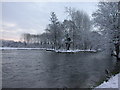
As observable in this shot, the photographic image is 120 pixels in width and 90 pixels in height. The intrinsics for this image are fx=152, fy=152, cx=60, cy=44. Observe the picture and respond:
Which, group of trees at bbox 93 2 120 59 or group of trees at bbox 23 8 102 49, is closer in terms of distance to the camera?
group of trees at bbox 93 2 120 59

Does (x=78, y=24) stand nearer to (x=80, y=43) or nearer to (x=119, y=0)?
(x=80, y=43)

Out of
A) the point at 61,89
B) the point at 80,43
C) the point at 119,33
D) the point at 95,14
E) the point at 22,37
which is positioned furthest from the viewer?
the point at 22,37

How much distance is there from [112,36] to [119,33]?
94 centimetres

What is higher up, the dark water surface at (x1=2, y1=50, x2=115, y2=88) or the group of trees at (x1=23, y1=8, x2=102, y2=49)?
the group of trees at (x1=23, y1=8, x2=102, y2=49)

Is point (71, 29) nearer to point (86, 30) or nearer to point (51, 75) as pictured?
point (86, 30)

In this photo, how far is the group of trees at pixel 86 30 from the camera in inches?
694

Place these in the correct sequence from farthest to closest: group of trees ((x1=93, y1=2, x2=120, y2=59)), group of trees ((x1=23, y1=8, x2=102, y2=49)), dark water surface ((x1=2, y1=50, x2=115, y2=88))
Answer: group of trees ((x1=23, y1=8, x2=102, y2=49)), group of trees ((x1=93, y1=2, x2=120, y2=59)), dark water surface ((x1=2, y1=50, x2=115, y2=88))

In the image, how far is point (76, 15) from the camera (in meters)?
54.6

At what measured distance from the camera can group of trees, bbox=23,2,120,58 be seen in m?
17.6

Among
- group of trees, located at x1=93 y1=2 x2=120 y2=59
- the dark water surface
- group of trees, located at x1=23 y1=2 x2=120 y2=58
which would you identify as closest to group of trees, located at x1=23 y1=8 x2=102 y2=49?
group of trees, located at x1=23 y1=2 x2=120 y2=58

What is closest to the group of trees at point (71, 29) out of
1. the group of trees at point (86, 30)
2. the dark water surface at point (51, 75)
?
the group of trees at point (86, 30)

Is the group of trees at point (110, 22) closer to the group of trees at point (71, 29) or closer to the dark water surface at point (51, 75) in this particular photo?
the dark water surface at point (51, 75)

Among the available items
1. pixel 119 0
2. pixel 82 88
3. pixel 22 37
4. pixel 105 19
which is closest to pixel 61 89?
pixel 82 88

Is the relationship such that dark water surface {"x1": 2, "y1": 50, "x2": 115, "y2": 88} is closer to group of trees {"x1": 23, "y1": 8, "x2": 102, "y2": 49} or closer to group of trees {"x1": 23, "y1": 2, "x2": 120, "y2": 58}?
group of trees {"x1": 23, "y1": 2, "x2": 120, "y2": 58}
